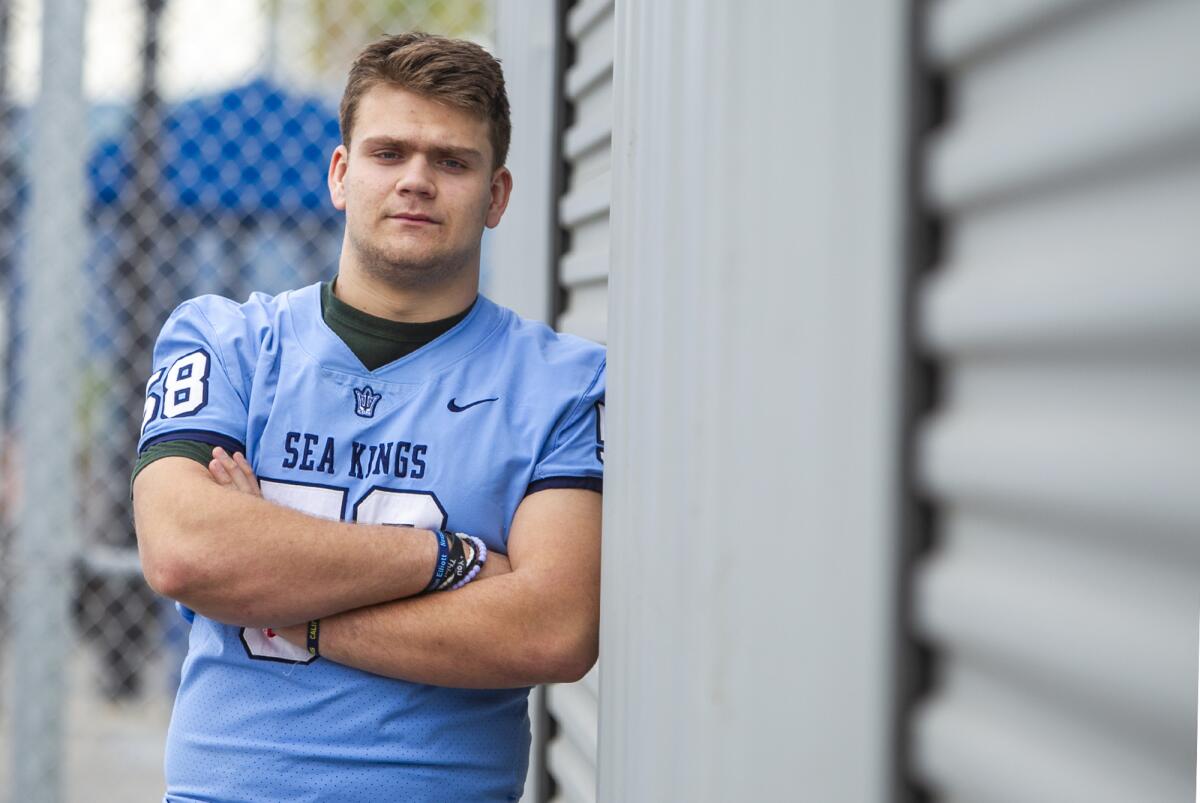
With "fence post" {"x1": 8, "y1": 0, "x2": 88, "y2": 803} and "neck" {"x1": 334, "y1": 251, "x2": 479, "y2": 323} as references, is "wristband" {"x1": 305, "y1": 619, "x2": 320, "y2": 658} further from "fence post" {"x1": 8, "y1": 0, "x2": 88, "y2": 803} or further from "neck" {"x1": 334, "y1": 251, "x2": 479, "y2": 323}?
"fence post" {"x1": 8, "y1": 0, "x2": 88, "y2": 803}

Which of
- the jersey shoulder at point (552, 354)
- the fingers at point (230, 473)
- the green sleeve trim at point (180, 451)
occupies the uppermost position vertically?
the jersey shoulder at point (552, 354)

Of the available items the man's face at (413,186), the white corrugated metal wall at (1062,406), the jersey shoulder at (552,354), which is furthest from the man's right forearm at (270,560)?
the white corrugated metal wall at (1062,406)

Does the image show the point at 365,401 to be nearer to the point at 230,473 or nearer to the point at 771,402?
the point at 230,473

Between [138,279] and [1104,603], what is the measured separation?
211 inches

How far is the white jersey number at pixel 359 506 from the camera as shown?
209 centimetres

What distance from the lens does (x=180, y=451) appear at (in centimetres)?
210

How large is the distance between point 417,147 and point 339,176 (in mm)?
253

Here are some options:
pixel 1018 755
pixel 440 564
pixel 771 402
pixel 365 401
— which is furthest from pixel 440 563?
pixel 1018 755

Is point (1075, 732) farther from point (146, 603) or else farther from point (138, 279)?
point (146, 603)

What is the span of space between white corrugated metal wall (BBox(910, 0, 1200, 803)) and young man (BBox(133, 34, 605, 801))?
107 cm

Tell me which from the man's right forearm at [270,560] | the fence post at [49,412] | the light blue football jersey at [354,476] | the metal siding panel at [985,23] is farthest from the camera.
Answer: the fence post at [49,412]

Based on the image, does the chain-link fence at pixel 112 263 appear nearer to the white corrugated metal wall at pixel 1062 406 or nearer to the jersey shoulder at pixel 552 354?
the jersey shoulder at pixel 552 354

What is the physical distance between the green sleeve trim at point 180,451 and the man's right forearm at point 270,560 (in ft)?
0.30

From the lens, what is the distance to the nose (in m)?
2.18
